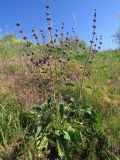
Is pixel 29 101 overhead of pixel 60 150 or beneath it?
overhead

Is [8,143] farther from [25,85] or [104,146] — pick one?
[25,85]

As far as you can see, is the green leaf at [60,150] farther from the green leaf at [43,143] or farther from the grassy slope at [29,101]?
the grassy slope at [29,101]

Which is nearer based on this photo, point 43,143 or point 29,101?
point 43,143

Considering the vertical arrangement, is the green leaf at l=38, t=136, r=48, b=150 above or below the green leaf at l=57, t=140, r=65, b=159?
above

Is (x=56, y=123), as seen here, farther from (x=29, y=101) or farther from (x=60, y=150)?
(x=29, y=101)

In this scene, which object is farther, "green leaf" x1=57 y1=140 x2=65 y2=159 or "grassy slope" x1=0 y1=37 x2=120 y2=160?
"grassy slope" x1=0 y1=37 x2=120 y2=160

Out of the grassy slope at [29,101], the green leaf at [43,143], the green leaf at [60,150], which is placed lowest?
the green leaf at [60,150]

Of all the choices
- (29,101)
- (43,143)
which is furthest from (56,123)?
(29,101)

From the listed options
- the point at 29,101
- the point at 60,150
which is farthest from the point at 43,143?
the point at 29,101

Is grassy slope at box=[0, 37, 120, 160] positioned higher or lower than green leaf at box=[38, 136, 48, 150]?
higher

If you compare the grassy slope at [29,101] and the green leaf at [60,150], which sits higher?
the grassy slope at [29,101]

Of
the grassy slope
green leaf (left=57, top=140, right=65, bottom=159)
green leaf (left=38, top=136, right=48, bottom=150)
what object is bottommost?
green leaf (left=57, top=140, right=65, bottom=159)

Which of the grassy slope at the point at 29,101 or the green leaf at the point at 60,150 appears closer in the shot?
the green leaf at the point at 60,150

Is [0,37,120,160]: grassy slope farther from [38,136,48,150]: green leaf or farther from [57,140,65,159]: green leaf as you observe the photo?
[57,140,65,159]: green leaf
